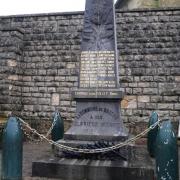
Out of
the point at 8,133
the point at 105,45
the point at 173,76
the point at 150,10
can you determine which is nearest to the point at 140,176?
the point at 8,133

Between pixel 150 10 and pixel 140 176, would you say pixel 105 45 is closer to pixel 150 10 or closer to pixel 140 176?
pixel 140 176

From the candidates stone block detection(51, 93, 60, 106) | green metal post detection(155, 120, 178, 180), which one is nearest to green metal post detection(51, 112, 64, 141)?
stone block detection(51, 93, 60, 106)

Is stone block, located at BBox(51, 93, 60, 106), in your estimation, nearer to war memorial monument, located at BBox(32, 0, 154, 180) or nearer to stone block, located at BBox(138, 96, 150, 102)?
stone block, located at BBox(138, 96, 150, 102)

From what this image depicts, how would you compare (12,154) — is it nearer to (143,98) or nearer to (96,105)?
(96,105)

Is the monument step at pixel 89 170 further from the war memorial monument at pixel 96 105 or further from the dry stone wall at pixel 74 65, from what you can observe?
the dry stone wall at pixel 74 65

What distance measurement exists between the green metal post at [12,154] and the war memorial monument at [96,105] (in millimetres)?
618

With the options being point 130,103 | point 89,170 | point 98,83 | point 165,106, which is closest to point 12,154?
point 89,170

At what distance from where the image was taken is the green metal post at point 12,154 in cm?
577

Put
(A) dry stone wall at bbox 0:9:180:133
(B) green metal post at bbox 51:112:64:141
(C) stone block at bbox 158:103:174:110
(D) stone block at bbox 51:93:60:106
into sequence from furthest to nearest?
(D) stone block at bbox 51:93:60:106
(A) dry stone wall at bbox 0:9:180:133
(C) stone block at bbox 158:103:174:110
(B) green metal post at bbox 51:112:64:141

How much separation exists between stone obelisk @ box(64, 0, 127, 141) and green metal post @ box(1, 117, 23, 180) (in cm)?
161

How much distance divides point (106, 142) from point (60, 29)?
7440 millimetres

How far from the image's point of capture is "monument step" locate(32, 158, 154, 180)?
236 inches

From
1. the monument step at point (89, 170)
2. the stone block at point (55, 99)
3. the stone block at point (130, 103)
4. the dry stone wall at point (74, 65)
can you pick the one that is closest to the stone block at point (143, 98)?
the dry stone wall at point (74, 65)

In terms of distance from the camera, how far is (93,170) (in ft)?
19.9
